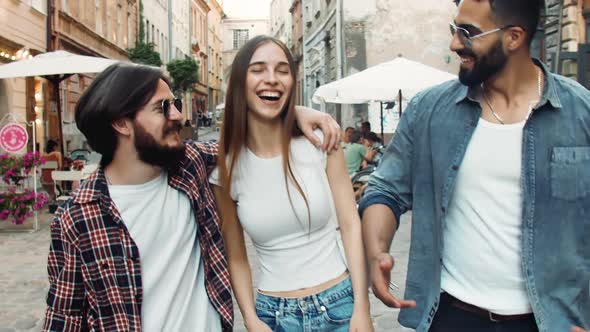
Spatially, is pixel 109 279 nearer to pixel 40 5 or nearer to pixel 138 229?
pixel 138 229

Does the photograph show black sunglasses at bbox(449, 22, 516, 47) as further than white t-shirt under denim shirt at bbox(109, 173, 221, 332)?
No

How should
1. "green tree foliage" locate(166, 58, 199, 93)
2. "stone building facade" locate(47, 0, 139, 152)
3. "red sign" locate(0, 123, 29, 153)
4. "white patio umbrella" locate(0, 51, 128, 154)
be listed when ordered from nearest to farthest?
"red sign" locate(0, 123, 29, 153)
"white patio umbrella" locate(0, 51, 128, 154)
"stone building facade" locate(47, 0, 139, 152)
"green tree foliage" locate(166, 58, 199, 93)

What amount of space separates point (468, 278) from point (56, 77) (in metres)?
12.8

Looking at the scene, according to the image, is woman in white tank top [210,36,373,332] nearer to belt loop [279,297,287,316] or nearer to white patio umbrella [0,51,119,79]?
belt loop [279,297,287,316]

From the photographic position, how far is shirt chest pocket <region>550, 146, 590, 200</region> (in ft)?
6.59

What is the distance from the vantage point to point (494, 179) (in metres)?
2.09

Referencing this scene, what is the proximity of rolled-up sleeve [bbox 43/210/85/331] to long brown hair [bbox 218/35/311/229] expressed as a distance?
61 centimetres

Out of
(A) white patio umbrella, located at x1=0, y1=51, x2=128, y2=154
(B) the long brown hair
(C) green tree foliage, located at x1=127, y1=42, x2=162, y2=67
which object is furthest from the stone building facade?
(B) the long brown hair

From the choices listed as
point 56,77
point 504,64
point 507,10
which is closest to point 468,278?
point 504,64

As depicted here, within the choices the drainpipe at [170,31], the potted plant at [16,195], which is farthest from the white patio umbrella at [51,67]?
the drainpipe at [170,31]

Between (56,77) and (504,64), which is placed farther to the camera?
(56,77)

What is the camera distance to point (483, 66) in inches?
84.0

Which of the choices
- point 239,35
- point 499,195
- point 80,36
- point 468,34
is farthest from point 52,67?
point 239,35

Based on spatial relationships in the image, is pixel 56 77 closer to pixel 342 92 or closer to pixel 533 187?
pixel 342 92
